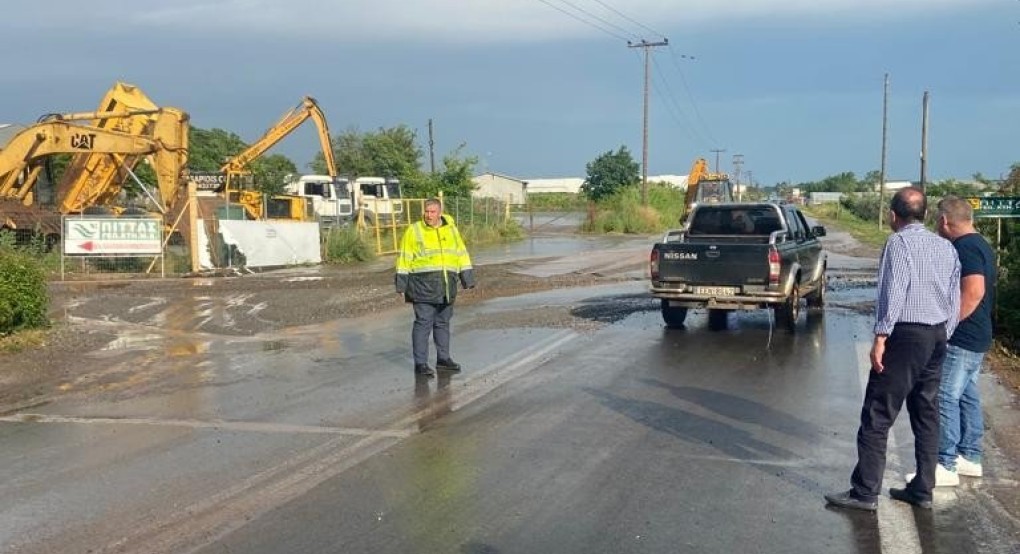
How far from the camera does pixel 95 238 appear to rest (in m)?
22.0

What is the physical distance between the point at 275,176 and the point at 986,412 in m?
42.9

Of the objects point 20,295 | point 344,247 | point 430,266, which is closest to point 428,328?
point 430,266

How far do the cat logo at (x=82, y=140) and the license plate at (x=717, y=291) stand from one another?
60.3 ft

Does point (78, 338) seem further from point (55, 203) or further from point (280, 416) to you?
point (55, 203)

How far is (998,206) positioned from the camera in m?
11.6

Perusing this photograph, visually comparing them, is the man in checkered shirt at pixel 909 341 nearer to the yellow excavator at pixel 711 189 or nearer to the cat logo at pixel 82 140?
the cat logo at pixel 82 140

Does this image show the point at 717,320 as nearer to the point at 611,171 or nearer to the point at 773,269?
the point at 773,269

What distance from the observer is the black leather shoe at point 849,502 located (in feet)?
17.9

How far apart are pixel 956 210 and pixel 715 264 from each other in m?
6.58

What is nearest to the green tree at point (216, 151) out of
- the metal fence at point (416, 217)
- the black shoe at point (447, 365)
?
the metal fence at point (416, 217)

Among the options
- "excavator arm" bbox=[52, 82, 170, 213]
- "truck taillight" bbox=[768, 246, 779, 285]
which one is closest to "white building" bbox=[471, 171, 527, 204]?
"excavator arm" bbox=[52, 82, 170, 213]

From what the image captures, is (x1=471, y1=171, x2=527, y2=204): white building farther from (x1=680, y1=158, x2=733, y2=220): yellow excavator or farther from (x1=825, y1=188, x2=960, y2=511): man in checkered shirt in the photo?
(x1=825, y1=188, x2=960, y2=511): man in checkered shirt

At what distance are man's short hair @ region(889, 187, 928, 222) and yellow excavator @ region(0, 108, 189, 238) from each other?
2183 cm

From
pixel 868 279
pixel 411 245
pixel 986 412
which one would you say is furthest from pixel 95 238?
pixel 986 412
